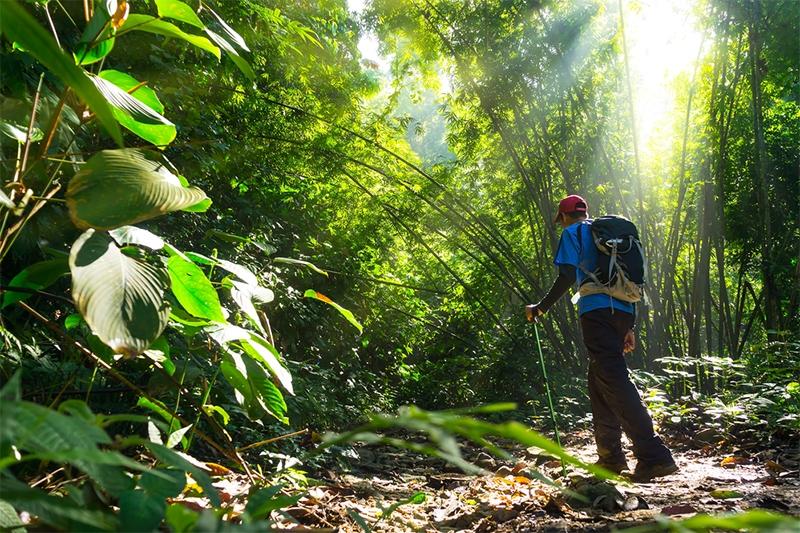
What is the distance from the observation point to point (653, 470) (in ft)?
9.03

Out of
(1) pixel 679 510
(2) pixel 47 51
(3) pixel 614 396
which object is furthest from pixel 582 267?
(2) pixel 47 51

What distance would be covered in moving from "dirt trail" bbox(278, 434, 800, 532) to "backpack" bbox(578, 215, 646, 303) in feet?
2.73

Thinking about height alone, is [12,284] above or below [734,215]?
below

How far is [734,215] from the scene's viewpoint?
25.4 ft

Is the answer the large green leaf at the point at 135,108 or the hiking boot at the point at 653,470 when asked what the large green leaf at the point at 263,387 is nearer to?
the large green leaf at the point at 135,108

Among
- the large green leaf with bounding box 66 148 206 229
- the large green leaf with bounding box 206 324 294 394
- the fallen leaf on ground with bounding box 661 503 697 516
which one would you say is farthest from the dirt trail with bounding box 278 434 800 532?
the large green leaf with bounding box 66 148 206 229

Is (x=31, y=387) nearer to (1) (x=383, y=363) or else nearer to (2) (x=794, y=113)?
(1) (x=383, y=363)

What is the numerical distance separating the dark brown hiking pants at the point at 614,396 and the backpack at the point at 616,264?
4.0 inches

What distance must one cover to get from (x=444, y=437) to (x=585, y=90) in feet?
20.5

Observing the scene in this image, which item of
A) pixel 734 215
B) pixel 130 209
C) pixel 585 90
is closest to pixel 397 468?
pixel 130 209

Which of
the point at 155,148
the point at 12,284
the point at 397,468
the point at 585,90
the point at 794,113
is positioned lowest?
the point at 397,468

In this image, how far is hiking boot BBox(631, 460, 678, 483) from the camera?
108 inches

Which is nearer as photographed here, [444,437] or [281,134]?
[444,437]

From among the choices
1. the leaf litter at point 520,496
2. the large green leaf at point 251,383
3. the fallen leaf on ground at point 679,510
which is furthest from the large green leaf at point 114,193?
the fallen leaf on ground at point 679,510
